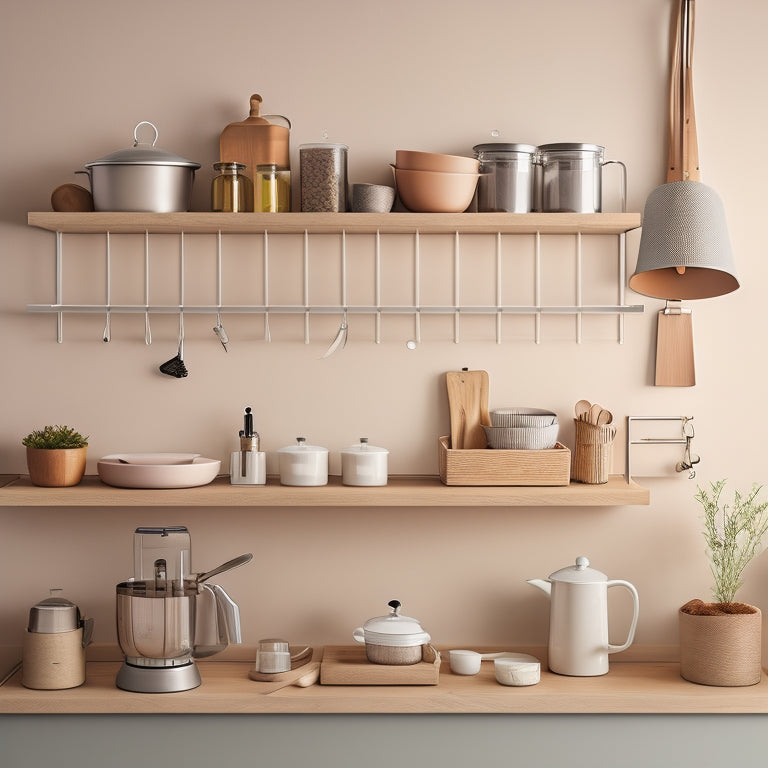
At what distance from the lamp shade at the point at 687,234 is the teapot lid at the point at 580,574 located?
715 millimetres

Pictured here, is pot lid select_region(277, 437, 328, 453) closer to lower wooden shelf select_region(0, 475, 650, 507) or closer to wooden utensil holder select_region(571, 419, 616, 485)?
lower wooden shelf select_region(0, 475, 650, 507)

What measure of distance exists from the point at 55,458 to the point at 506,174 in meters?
1.28

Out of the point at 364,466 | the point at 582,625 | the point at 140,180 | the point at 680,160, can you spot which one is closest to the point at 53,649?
the point at 364,466

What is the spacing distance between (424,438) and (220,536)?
23.1 inches

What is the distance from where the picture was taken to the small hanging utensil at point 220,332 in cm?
245

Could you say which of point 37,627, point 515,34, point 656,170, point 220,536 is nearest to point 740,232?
point 656,170

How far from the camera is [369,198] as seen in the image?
2.31 m

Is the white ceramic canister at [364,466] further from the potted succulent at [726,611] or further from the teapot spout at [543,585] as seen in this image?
the potted succulent at [726,611]

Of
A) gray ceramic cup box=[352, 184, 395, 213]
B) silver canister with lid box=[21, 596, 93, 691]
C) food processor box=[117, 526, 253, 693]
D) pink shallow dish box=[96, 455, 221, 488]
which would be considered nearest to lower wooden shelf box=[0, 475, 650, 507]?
pink shallow dish box=[96, 455, 221, 488]

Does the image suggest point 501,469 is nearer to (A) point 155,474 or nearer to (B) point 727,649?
(B) point 727,649

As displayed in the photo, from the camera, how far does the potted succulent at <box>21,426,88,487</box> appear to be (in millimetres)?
2295

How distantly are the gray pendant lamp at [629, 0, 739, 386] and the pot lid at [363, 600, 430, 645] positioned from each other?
2.88 feet

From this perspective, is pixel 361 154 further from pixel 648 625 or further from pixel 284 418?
pixel 648 625

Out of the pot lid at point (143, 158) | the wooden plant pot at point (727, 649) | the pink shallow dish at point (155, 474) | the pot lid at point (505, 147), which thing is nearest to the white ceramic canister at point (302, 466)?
the pink shallow dish at point (155, 474)
